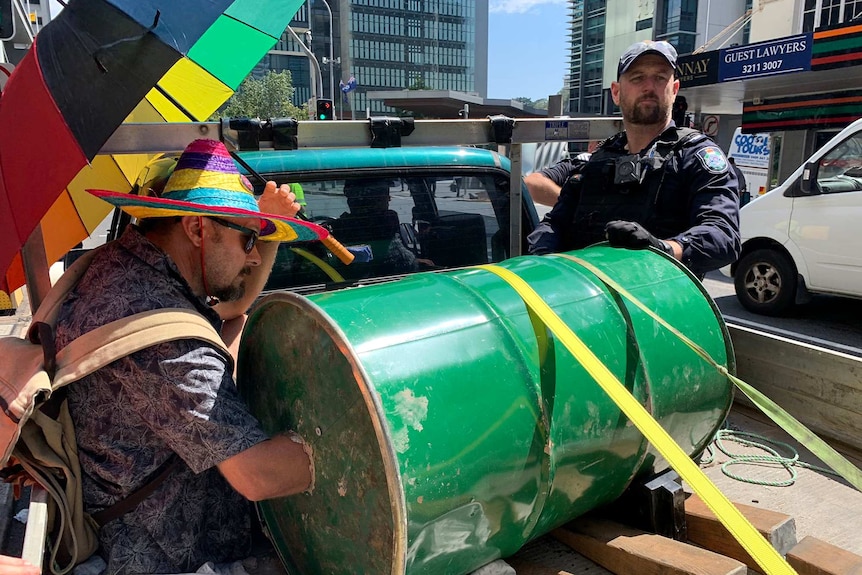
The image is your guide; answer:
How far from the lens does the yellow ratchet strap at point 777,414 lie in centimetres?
173

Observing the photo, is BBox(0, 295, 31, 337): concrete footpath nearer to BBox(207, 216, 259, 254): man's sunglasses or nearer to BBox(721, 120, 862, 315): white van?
BBox(207, 216, 259, 254): man's sunglasses

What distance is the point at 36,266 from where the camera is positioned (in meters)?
2.32

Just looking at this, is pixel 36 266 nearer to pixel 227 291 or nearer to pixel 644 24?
pixel 227 291

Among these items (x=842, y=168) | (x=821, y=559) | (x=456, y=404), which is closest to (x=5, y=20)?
(x=456, y=404)

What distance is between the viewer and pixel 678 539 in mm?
1966

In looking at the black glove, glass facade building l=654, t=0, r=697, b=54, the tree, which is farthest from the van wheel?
the tree

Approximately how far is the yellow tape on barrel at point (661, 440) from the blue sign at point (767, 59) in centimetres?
1429

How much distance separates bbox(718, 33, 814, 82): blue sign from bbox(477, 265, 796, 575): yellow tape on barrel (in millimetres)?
14285

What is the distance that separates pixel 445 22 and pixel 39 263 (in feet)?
383

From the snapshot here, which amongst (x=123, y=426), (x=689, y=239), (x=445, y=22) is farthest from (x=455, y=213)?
(x=445, y=22)

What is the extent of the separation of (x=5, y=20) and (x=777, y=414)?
5271 mm

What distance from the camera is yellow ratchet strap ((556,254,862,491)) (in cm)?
173

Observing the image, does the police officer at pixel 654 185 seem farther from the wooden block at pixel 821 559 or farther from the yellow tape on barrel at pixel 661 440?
the wooden block at pixel 821 559

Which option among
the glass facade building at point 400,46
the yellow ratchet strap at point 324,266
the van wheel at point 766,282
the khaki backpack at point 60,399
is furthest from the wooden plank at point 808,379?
the glass facade building at point 400,46
